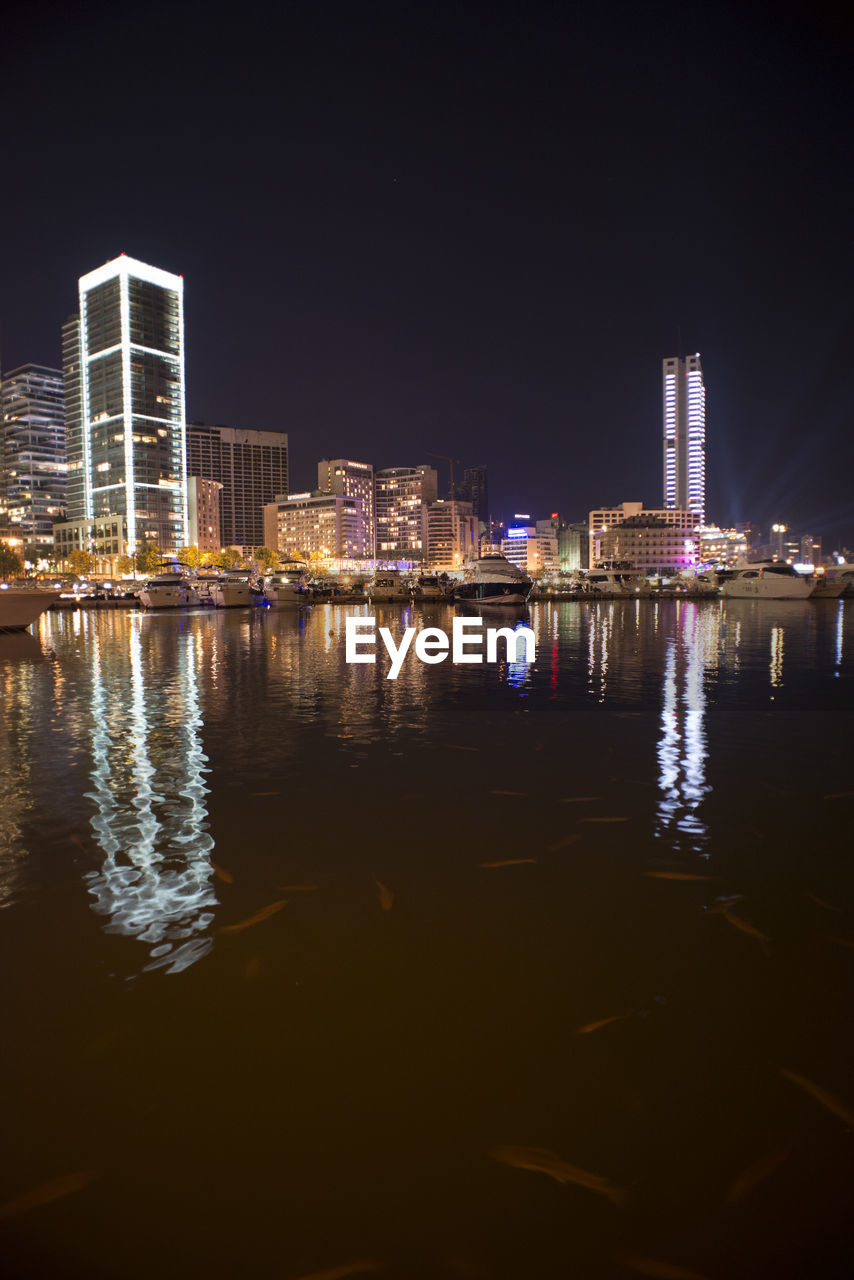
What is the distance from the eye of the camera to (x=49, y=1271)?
226 centimetres

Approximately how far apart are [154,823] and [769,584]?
74.8 metres

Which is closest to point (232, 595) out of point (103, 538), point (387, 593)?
point (387, 593)

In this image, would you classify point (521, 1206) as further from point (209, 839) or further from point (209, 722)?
point (209, 722)

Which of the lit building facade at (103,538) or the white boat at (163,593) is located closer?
the white boat at (163,593)

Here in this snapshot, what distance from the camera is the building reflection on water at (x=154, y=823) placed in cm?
436

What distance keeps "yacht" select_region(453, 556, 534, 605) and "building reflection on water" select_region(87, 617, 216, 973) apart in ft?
166

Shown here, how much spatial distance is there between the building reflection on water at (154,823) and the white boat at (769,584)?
66.0m

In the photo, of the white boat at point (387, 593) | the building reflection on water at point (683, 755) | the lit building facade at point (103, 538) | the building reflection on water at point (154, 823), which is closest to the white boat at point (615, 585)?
the white boat at point (387, 593)

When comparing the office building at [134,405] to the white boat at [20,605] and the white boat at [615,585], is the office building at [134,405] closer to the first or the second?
the white boat at [615,585]

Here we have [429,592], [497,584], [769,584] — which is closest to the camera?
[497,584]

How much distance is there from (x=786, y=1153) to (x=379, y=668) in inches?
606

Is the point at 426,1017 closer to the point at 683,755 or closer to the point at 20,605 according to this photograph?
the point at 683,755

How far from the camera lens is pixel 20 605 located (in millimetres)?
29969

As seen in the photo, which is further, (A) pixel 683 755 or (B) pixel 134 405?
(B) pixel 134 405
